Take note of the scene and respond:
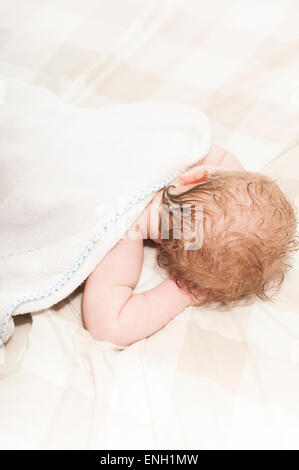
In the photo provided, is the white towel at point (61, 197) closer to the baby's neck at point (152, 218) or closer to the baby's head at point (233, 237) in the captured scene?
the baby's neck at point (152, 218)

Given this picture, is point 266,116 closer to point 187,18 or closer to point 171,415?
point 187,18

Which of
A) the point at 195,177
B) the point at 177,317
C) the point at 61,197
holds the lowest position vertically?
the point at 177,317

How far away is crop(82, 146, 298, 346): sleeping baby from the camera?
0.84m

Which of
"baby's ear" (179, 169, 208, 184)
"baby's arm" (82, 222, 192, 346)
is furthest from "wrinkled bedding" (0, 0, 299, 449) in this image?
"baby's ear" (179, 169, 208, 184)

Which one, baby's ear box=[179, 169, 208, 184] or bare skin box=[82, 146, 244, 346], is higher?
baby's ear box=[179, 169, 208, 184]

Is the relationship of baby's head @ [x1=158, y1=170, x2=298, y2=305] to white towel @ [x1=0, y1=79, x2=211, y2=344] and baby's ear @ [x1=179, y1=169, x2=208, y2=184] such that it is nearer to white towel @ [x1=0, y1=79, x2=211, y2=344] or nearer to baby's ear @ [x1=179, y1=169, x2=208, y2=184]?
baby's ear @ [x1=179, y1=169, x2=208, y2=184]

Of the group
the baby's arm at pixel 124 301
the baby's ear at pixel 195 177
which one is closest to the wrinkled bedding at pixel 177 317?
the baby's arm at pixel 124 301

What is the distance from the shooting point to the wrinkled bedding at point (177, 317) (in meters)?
0.78

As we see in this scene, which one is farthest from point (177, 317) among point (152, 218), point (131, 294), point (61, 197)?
point (61, 197)

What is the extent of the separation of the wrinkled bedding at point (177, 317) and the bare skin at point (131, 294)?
3cm

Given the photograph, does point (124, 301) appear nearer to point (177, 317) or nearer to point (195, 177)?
point (177, 317)

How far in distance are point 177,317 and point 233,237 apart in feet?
0.74

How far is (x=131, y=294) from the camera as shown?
0.96 m

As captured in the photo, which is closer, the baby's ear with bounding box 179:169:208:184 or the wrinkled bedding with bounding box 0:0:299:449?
the wrinkled bedding with bounding box 0:0:299:449
